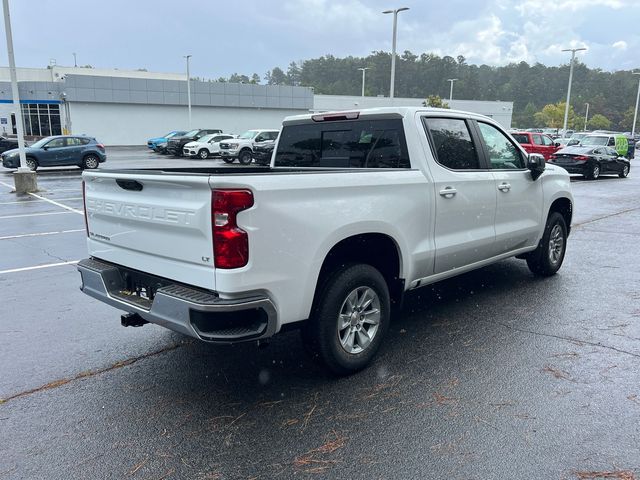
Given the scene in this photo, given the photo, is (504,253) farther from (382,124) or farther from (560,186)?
(382,124)

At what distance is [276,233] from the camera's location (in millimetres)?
3350

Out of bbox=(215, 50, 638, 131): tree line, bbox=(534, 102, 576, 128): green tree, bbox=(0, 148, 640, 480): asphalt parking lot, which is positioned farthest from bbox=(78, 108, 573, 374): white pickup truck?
bbox=(215, 50, 638, 131): tree line

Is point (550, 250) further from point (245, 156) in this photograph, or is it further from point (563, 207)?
point (245, 156)

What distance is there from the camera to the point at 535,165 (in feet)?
19.4

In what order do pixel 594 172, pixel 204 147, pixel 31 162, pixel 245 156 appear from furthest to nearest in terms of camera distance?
pixel 204 147 → pixel 245 156 → pixel 594 172 → pixel 31 162

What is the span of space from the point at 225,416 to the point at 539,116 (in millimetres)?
113992

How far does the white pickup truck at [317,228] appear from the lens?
3.25m

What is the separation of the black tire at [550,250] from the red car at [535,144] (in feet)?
65.1

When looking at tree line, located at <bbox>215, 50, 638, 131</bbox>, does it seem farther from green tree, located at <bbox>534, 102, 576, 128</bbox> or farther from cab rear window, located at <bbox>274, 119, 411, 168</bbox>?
cab rear window, located at <bbox>274, 119, 411, 168</bbox>

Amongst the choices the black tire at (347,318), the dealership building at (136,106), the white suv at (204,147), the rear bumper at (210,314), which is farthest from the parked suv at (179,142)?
the rear bumper at (210,314)

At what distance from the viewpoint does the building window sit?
47.1m

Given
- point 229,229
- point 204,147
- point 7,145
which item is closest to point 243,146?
point 204,147

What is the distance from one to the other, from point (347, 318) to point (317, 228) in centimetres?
83

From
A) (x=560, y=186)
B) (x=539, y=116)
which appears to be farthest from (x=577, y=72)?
(x=560, y=186)
